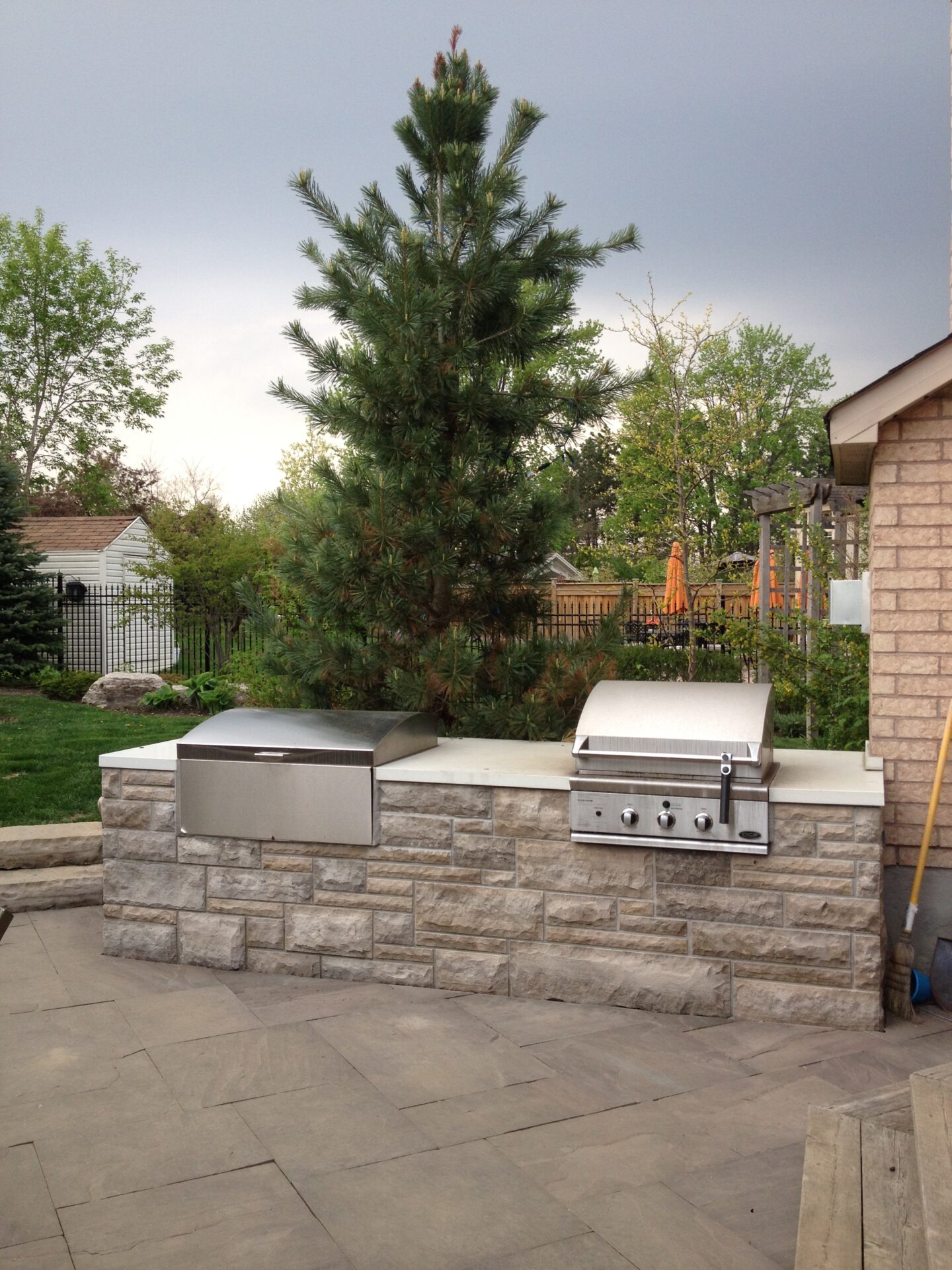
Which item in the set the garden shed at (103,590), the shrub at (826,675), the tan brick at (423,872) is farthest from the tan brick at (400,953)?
the garden shed at (103,590)

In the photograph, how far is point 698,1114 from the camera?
2969 millimetres

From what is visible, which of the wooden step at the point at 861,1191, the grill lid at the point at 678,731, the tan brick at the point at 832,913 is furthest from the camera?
the grill lid at the point at 678,731

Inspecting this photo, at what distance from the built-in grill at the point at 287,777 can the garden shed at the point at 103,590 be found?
13.2 m

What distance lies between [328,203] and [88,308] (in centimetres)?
2503

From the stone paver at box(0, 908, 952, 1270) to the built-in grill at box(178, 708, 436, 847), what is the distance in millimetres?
608

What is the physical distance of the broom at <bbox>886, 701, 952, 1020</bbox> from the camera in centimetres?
367

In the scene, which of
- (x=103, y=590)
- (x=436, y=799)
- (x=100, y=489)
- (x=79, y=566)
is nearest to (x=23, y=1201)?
(x=436, y=799)

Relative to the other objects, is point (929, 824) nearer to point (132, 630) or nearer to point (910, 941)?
point (910, 941)

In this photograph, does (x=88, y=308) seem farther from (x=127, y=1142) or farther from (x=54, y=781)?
(x=127, y=1142)

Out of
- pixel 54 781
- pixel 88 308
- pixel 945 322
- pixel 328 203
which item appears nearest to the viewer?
pixel 328 203

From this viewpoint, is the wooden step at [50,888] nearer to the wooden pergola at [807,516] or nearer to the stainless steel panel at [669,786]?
the stainless steel panel at [669,786]

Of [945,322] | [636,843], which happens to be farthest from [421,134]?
[945,322]

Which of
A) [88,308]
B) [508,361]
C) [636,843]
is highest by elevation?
[88,308]

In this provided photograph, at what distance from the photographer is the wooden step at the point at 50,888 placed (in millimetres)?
4977
